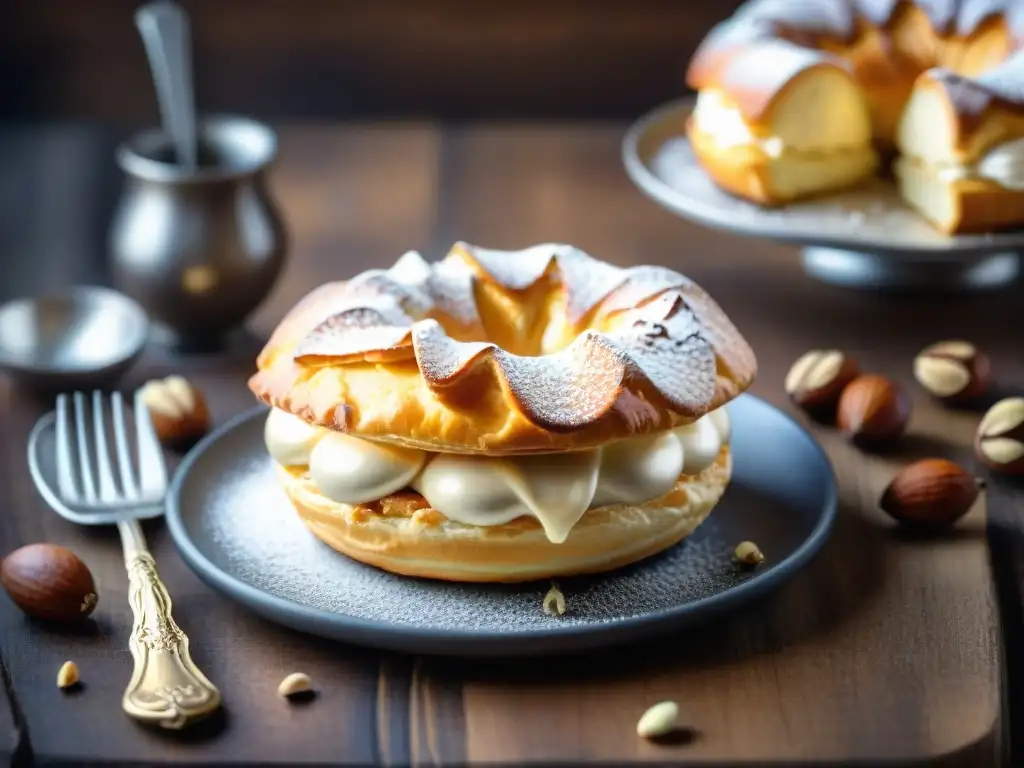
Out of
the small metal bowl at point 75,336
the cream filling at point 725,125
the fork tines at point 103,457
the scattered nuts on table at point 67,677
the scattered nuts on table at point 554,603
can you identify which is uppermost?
the cream filling at point 725,125

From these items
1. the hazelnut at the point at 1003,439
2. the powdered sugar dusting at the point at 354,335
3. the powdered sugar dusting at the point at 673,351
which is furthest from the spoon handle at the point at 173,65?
the hazelnut at the point at 1003,439

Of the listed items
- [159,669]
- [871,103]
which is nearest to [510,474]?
[159,669]

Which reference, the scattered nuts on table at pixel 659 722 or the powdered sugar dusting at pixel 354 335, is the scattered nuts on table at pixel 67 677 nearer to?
the powdered sugar dusting at pixel 354 335

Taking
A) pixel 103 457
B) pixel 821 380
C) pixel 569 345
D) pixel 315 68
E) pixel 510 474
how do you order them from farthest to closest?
pixel 315 68 → pixel 821 380 → pixel 103 457 → pixel 569 345 → pixel 510 474

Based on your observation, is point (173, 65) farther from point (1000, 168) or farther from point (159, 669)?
point (1000, 168)

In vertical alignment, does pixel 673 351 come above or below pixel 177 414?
above

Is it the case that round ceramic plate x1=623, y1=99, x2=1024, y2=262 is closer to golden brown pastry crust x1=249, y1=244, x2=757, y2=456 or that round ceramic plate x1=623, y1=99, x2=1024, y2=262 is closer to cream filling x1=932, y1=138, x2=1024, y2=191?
cream filling x1=932, y1=138, x2=1024, y2=191

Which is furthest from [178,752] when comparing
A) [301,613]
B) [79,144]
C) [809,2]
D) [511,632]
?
[79,144]
